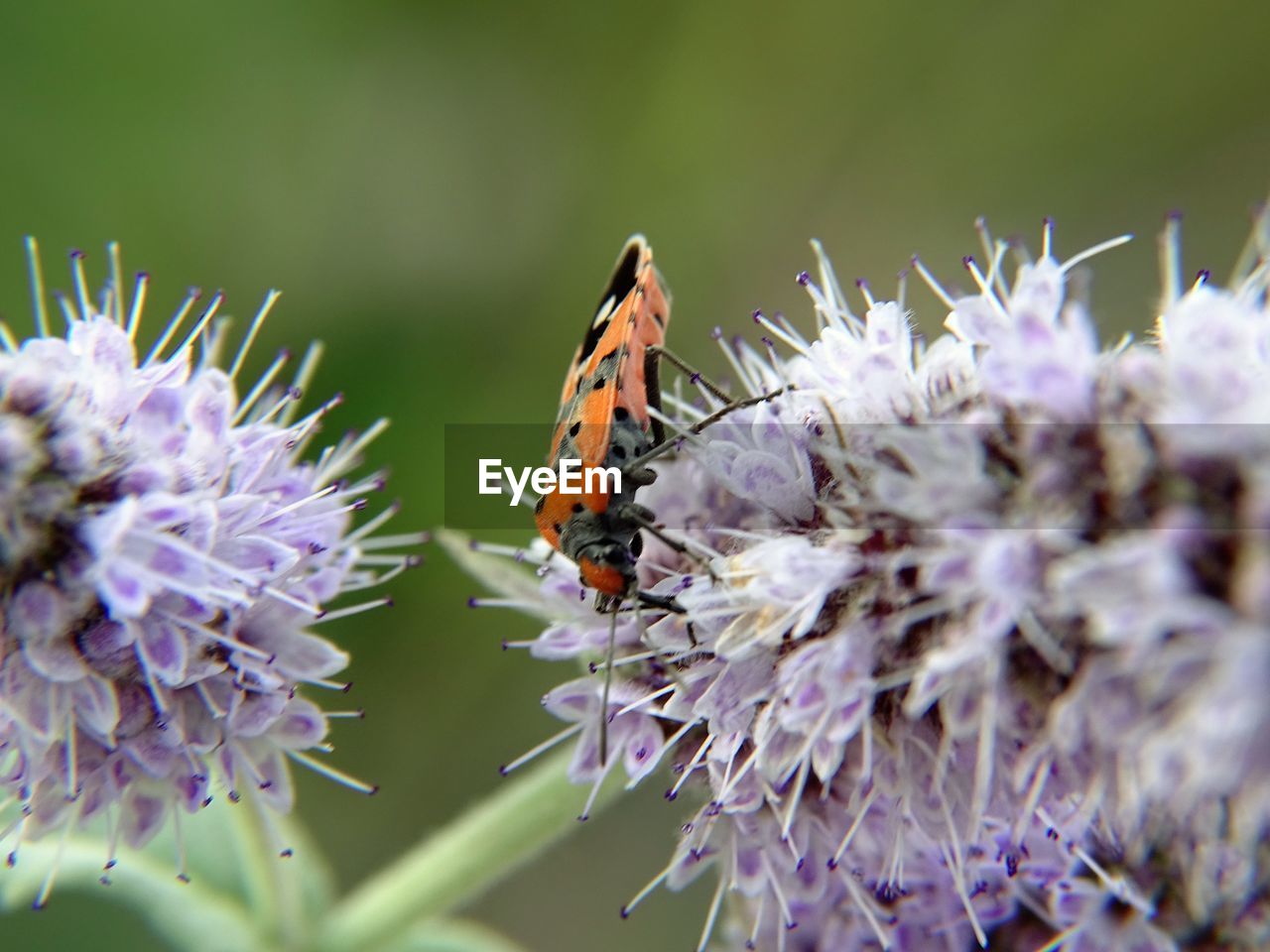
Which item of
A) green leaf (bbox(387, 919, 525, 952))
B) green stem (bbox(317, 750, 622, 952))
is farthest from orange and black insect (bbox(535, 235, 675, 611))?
green leaf (bbox(387, 919, 525, 952))

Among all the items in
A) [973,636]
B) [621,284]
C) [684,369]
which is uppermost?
[621,284]

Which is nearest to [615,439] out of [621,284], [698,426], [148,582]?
[698,426]

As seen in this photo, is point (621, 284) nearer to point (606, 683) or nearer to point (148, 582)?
point (606, 683)

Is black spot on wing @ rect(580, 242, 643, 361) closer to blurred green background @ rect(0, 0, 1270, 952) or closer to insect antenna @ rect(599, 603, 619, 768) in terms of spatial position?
insect antenna @ rect(599, 603, 619, 768)

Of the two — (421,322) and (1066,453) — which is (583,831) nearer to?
(421,322)

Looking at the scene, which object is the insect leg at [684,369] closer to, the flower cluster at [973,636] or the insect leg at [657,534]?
the flower cluster at [973,636]

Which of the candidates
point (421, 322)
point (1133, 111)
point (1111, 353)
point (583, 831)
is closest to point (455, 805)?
point (583, 831)
